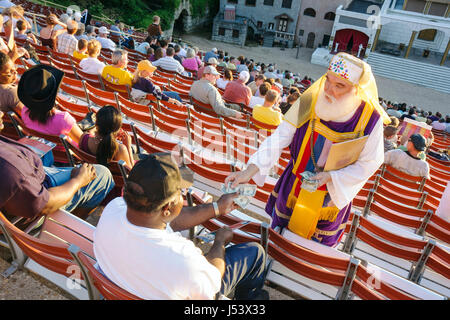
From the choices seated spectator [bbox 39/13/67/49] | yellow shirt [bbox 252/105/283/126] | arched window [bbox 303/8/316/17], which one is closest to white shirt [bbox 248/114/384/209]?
yellow shirt [bbox 252/105/283/126]

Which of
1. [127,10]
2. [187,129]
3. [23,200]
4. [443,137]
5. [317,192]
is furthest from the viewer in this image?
[127,10]

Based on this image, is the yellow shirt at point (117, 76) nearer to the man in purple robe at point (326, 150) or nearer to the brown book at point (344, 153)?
the man in purple robe at point (326, 150)

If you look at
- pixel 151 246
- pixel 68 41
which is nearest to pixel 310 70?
pixel 68 41

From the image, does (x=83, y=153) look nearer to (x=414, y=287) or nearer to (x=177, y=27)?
(x=414, y=287)

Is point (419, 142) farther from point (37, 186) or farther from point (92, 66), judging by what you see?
point (92, 66)

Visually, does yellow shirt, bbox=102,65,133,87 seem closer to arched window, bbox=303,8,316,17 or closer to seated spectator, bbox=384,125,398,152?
seated spectator, bbox=384,125,398,152

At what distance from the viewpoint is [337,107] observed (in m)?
2.29

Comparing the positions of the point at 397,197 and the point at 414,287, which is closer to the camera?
the point at 414,287

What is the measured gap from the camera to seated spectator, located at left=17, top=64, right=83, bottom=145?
2.89 metres

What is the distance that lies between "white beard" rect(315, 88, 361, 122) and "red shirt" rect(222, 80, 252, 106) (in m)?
5.03

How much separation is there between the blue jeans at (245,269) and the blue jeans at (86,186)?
1.26 m
